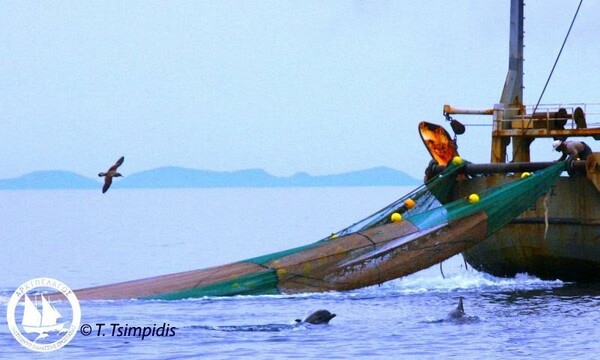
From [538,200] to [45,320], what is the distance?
39.0 feet

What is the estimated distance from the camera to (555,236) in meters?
33.8

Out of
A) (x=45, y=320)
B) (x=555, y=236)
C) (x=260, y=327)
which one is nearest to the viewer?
(x=260, y=327)

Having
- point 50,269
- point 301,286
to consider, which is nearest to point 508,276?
point 301,286

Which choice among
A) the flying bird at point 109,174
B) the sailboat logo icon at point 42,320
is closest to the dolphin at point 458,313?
the sailboat logo icon at point 42,320

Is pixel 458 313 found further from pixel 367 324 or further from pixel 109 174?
pixel 109 174

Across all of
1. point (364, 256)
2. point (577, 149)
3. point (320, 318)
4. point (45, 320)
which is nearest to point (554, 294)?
point (577, 149)

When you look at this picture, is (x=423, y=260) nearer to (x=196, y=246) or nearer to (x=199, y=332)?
(x=199, y=332)

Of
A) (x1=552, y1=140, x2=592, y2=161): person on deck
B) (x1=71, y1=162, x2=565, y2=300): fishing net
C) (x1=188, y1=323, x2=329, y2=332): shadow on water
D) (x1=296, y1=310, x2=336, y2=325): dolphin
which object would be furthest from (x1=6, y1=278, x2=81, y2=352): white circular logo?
(x1=552, y1=140, x2=592, y2=161): person on deck

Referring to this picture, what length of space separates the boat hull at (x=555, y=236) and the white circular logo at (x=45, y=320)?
1035cm

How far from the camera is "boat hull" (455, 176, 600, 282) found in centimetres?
3338

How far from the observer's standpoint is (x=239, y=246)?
78.9m

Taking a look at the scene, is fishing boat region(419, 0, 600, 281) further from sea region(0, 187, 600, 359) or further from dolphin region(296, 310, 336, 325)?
dolphin region(296, 310, 336, 325)

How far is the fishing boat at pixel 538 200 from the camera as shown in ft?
110

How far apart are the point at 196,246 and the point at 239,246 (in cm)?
237
